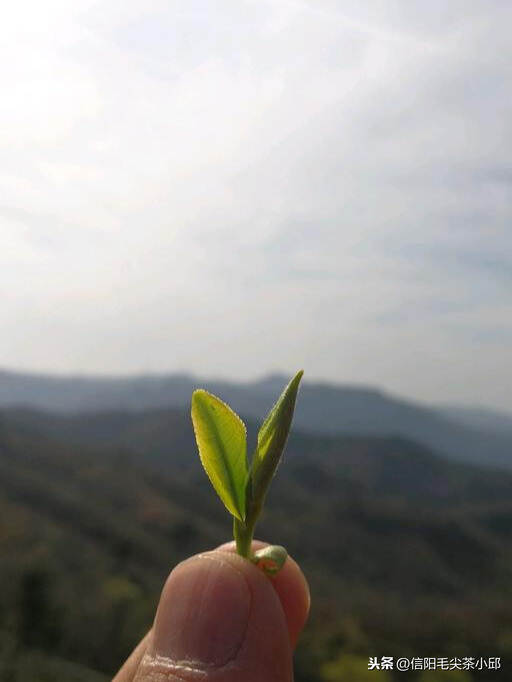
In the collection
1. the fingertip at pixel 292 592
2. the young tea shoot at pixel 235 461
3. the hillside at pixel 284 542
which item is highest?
the young tea shoot at pixel 235 461

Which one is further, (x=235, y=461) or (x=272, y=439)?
(x=235, y=461)

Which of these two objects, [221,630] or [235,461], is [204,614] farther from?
[235,461]

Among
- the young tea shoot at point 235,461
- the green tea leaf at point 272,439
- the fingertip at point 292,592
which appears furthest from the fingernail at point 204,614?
the fingertip at point 292,592

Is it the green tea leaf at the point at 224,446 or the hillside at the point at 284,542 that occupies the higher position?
the green tea leaf at the point at 224,446

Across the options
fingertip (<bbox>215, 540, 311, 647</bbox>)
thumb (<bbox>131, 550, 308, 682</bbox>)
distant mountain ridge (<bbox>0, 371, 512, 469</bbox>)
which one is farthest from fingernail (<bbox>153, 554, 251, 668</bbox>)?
distant mountain ridge (<bbox>0, 371, 512, 469</bbox>)

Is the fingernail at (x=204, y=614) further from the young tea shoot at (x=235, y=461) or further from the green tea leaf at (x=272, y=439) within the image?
the green tea leaf at (x=272, y=439)

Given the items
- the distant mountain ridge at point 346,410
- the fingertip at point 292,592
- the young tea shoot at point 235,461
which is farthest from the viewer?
the distant mountain ridge at point 346,410

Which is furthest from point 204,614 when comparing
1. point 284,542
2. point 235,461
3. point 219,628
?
point 284,542
